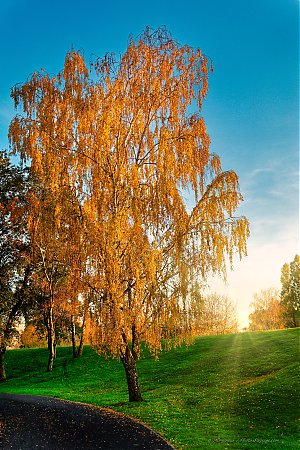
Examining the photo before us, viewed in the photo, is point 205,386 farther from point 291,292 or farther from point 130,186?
point 291,292

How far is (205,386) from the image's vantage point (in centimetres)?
2066

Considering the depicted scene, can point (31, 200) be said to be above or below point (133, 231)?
above

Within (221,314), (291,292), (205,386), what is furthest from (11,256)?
(221,314)

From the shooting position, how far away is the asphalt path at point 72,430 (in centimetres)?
1056

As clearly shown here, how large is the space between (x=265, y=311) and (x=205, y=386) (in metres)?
→ 59.5

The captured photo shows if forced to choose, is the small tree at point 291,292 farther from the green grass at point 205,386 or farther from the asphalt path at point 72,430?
the asphalt path at point 72,430

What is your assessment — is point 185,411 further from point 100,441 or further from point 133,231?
point 133,231

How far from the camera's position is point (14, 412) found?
16.1 meters

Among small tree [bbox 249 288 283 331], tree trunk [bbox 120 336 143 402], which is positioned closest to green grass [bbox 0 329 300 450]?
tree trunk [bbox 120 336 143 402]

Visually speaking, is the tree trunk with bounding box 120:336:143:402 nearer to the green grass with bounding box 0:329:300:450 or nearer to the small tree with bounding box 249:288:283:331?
the green grass with bounding box 0:329:300:450

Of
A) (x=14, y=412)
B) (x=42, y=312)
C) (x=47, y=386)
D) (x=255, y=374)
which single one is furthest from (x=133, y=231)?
(x=42, y=312)

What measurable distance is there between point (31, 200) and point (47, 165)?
1367mm

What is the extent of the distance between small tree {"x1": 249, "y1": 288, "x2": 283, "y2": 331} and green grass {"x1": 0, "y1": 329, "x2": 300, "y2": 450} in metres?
42.9

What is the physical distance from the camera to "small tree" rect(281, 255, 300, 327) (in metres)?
48.1
